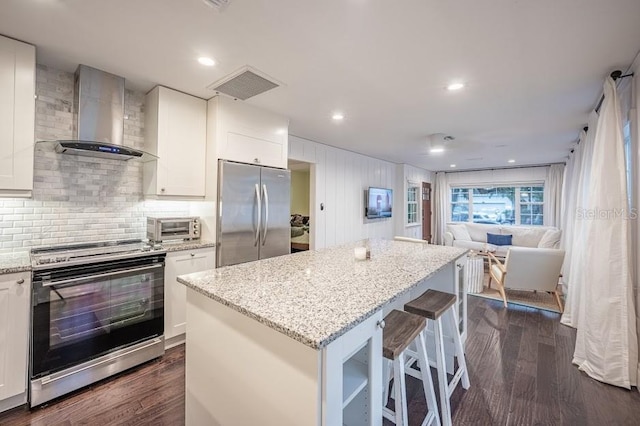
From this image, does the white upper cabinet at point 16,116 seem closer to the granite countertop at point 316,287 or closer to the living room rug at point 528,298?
the granite countertop at point 316,287

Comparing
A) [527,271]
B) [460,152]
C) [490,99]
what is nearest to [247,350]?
[490,99]

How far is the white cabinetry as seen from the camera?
1.71 metres

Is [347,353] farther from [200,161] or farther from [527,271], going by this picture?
[527,271]

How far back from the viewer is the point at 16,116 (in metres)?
1.91

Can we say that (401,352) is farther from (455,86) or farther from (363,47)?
(455,86)

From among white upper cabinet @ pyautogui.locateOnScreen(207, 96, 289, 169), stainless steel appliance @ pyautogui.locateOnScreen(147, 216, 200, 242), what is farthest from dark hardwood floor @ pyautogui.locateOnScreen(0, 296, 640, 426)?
white upper cabinet @ pyautogui.locateOnScreen(207, 96, 289, 169)

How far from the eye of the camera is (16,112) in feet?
6.25

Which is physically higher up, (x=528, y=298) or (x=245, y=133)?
(x=245, y=133)

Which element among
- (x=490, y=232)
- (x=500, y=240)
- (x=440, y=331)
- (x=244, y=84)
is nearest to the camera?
(x=440, y=331)

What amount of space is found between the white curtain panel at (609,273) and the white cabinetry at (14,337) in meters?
4.12

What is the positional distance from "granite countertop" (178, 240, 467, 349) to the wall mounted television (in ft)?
11.5

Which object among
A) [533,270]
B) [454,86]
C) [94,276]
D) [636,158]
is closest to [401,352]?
[94,276]

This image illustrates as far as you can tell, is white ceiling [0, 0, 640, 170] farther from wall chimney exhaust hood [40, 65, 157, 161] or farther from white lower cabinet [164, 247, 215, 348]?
white lower cabinet [164, 247, 215, 348]

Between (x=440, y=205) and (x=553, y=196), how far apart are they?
8.82 feet
